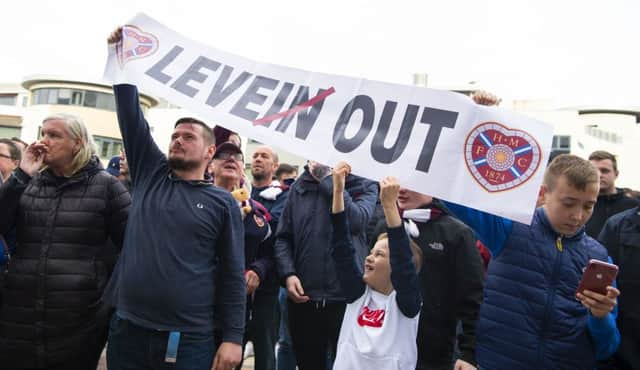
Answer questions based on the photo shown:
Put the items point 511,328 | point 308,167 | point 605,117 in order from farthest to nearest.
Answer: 1. point 605,117
2. point 308,167
3. point 511,328

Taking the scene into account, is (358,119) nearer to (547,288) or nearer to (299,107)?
(299,107)

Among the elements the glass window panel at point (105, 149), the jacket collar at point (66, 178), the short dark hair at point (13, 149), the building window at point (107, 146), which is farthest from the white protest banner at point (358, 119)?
the glass window panel at point (105, 149)

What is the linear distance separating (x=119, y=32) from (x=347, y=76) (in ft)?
4.27

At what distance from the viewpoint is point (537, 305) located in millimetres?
2268

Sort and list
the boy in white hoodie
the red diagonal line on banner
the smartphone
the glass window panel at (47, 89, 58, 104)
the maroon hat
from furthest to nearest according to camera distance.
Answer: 1. the glass window panel at (47, 89, 58, 104)
2. the maroon hat
3. the red diagonal line on banner
4. the boy in white hoodie
5. the smartphone

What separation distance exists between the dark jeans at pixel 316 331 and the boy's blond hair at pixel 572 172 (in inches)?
62.6

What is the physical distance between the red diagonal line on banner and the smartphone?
1.49 m

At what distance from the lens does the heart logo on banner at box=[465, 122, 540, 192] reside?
229cm

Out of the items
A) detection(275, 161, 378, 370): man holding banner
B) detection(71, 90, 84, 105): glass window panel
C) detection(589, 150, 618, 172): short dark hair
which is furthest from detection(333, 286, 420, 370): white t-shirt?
detection(71, 90, 84, 105): glass window panel

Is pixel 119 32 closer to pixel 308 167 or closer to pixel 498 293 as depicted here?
pixel 308 167

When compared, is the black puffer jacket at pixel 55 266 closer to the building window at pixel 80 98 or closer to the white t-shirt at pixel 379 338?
the white t-shirt at pixel 379 338

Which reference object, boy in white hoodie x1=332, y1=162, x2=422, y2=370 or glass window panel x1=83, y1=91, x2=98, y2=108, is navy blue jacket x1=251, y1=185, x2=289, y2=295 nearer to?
boy in white hoodie x1=332, y1=162, x2=422, y2=370

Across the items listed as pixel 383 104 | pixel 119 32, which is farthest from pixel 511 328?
pixel 119 32

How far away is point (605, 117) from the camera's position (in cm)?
3950
